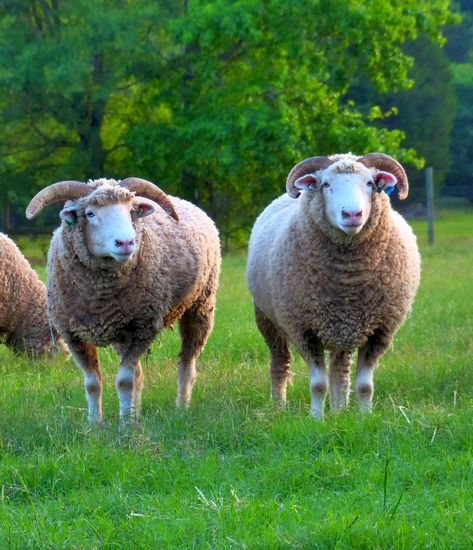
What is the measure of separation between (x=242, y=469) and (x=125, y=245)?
6.12 feet

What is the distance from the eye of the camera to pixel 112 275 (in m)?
7.02

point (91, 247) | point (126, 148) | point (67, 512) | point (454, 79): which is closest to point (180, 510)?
point (67, 512)

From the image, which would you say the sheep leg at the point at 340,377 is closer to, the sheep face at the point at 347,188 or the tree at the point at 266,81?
the sheep face at the point at 347,188

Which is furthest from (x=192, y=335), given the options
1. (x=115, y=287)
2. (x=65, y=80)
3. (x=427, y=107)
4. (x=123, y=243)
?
(x=427, y=107)

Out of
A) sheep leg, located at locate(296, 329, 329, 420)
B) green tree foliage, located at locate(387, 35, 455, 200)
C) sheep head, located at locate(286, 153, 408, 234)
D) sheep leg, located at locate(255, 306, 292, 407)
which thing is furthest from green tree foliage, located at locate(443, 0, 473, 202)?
sheep leg, located at locate(296, 329, 329, 420)

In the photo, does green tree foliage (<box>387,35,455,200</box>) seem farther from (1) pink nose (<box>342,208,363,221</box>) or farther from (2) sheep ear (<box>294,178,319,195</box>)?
(1) pink nose (<box>342,208,363,221</box>)

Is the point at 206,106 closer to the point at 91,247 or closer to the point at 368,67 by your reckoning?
the point at 368,67

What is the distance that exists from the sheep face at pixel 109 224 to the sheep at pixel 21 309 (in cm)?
338

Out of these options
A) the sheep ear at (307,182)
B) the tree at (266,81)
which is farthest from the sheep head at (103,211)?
the tree at (266,81)

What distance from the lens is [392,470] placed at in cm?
505

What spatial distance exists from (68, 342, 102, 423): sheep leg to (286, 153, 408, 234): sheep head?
1.76m

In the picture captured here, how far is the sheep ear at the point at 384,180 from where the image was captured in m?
6.87

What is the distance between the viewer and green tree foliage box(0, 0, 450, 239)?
24.3 m

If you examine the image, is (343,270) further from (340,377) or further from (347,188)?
(340,377)
